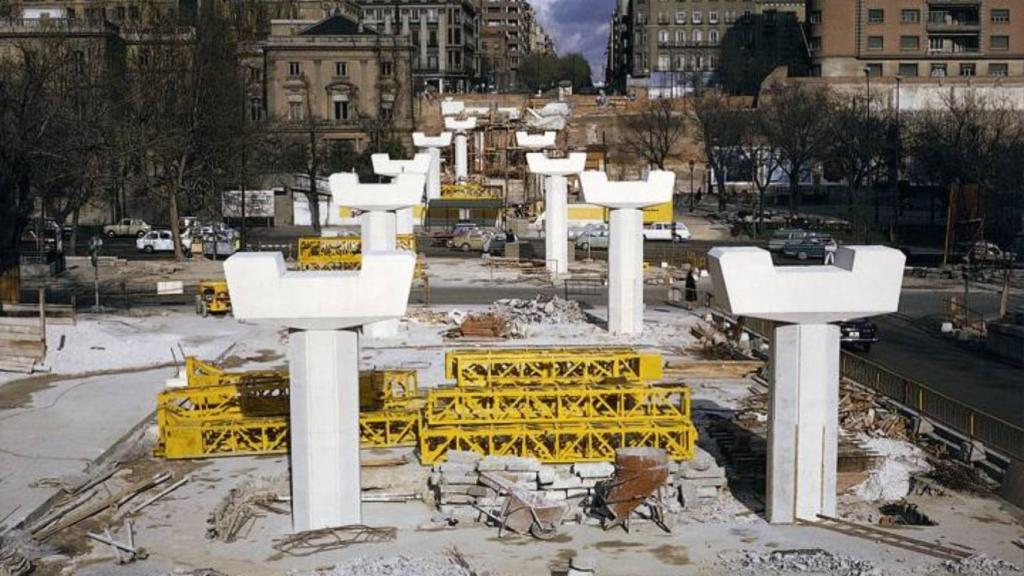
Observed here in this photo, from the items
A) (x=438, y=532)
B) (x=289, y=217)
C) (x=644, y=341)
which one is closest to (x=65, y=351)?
(x=644, y=341)

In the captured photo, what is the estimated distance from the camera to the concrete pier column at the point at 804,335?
16.7 meters

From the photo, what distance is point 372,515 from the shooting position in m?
17.5

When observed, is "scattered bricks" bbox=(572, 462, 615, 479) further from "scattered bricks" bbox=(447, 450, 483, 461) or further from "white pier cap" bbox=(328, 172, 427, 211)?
"white pier cap" bbox=(328, 172, 427, 211)

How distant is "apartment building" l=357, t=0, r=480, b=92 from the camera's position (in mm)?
119000

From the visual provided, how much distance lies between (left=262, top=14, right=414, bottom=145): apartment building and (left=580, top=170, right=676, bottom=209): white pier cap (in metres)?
58.3

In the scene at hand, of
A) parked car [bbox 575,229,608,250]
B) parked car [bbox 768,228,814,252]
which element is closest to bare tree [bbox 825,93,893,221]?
parked car [bbox 768,228,814,252]

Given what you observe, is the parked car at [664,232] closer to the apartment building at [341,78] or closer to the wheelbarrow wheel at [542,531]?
the apartment building at [341,78]

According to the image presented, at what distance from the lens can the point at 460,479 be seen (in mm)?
17750

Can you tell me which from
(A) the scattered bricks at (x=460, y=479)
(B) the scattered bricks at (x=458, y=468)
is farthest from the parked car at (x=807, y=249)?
(A) the scattered bricks at (x=460, y=479)

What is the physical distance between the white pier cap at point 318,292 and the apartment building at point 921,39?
257 feet

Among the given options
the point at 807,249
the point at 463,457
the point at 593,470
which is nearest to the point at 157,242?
the point at 807,249

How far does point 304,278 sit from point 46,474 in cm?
657

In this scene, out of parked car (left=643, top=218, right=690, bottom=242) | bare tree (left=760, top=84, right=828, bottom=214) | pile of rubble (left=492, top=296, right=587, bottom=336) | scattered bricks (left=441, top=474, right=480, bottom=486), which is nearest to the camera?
scattered bricks (left=441, top=474, right=480, bottom=486)

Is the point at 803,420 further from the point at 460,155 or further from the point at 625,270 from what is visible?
the point at 460,155
